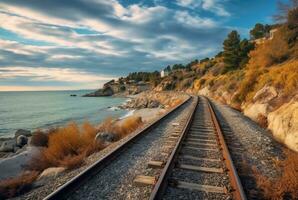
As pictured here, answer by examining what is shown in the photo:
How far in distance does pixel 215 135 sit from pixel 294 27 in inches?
1081

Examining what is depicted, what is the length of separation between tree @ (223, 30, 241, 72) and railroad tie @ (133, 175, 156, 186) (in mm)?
53605

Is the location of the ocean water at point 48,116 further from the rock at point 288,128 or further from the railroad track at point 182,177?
the railroad track at point 182,177

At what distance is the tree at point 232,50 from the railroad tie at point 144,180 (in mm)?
53605

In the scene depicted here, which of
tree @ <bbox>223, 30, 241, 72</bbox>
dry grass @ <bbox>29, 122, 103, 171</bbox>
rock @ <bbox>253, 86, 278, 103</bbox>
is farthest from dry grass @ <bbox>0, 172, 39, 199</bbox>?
tree @ <bbox>223, 30, 241, 72</bbox>

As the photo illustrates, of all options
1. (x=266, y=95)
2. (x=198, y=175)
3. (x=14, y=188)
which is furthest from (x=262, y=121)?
(x=14, y=188)

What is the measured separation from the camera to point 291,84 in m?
14.0

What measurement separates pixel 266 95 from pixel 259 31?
342 feet

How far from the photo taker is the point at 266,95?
16.9 m

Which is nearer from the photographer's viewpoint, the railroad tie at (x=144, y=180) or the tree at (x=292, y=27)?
the railroad tie at (x=144, y=180)

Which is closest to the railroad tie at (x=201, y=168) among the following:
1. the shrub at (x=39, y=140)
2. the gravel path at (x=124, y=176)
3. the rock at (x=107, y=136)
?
the gravel path at (x=124, y=176)

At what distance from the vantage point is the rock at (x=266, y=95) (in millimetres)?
16047

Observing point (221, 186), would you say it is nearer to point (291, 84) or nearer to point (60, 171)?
point (60, 171)

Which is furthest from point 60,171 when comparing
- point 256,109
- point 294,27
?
point 294,27

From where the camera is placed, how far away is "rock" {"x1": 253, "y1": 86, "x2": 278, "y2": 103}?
16.0 meters
